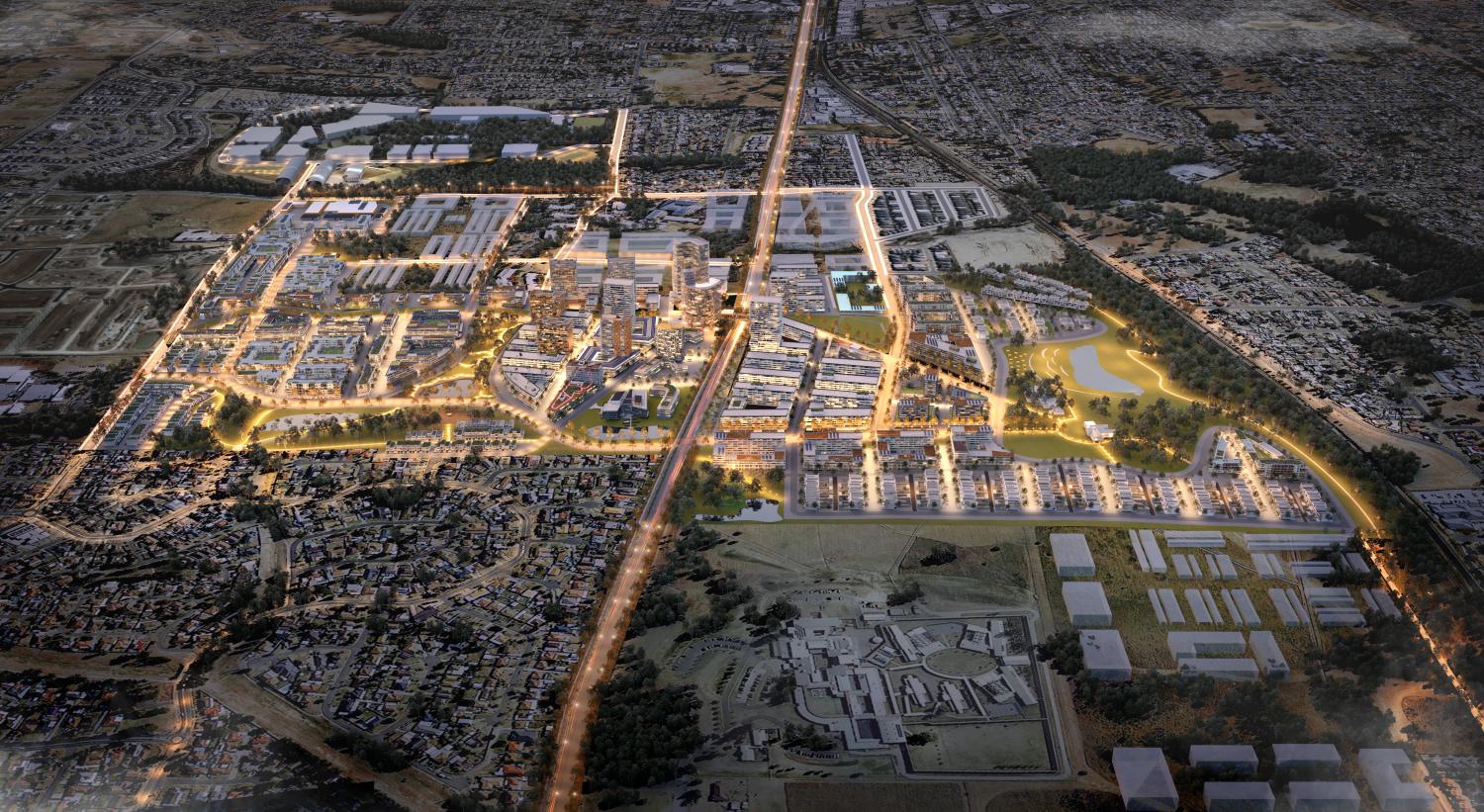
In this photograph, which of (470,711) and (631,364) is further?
(631,364)

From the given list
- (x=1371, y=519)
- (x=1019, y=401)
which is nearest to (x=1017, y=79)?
(x=1019, y=401)

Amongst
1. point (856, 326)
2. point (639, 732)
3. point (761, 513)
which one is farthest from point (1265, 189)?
point (639, 732)

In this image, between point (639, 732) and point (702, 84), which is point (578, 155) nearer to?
point (702, 84)

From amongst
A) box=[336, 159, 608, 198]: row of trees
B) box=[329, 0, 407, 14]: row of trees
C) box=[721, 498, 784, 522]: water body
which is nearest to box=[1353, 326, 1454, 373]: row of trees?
box=[721, 498, 784, 522]: water body

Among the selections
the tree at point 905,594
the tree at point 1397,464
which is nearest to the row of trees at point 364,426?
the tree at point 905,594

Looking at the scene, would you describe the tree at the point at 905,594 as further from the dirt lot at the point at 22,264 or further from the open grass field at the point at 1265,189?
the dirt lot at the point at 22,264

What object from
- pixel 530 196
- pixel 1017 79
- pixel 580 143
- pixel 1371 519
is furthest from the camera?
pixel 1017 79

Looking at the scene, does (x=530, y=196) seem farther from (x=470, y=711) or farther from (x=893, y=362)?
(x=470, y=711)
